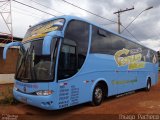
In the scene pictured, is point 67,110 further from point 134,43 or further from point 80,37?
point 134,43

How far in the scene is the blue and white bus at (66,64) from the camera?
6.91m

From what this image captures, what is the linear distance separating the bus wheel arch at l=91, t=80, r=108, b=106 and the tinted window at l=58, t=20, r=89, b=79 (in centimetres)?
153

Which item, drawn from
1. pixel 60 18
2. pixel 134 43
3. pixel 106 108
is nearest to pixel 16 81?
pixel 60 18

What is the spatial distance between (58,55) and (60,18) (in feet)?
5.49

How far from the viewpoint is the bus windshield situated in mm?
6949

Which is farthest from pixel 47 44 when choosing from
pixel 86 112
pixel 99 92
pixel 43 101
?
pixel 99 92

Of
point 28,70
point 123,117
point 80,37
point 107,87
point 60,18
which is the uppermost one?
point 60,18

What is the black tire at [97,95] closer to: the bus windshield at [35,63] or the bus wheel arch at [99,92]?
the bus wheel arch at [99,92]

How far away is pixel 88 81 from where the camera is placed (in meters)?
8.50

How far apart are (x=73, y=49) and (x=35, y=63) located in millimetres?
1438

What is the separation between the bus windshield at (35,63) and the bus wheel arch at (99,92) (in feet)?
8.51

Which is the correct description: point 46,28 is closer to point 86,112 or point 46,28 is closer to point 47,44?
point 47,44

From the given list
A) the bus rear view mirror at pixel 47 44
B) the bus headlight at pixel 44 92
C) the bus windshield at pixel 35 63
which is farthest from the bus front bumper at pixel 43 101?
the bus rear view mirror at pixel 47 44

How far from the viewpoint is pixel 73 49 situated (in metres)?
7.80
